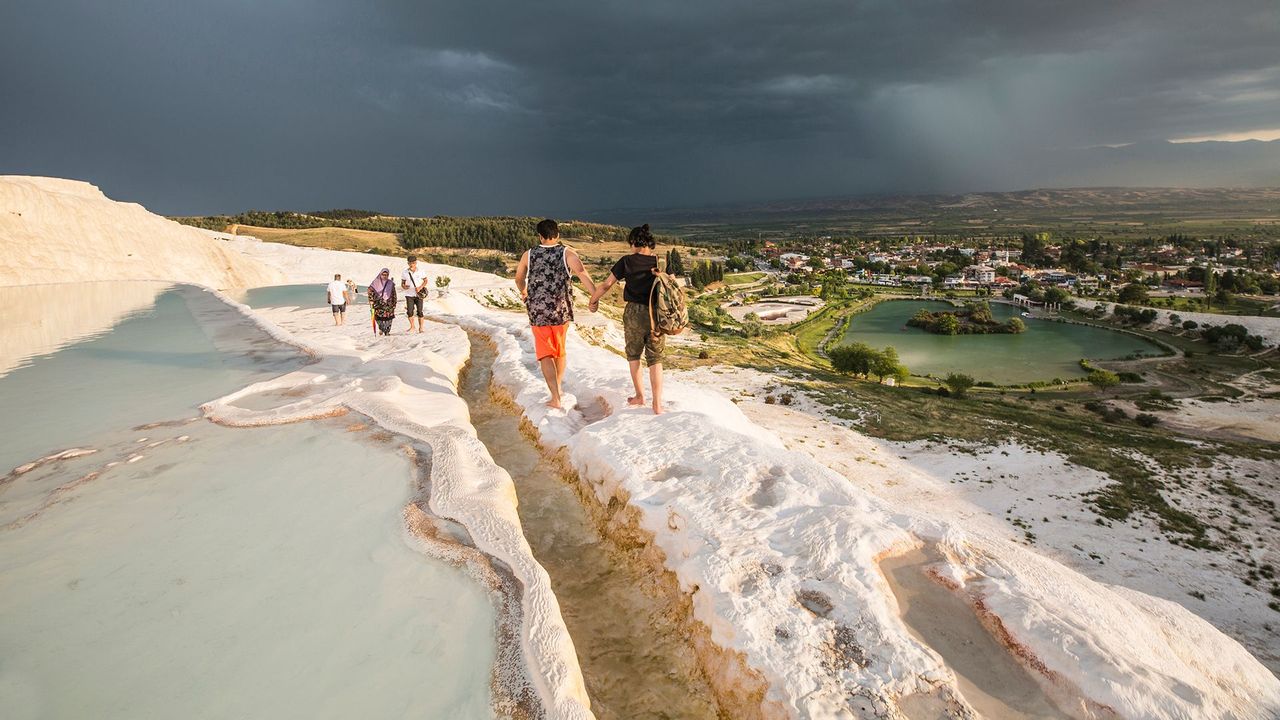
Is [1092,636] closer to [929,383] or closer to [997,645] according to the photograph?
[997,645]

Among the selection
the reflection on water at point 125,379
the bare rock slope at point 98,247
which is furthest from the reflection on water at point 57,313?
the bare rock slope at point 98,247

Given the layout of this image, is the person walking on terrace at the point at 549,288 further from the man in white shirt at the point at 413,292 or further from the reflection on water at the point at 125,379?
the man in white shirt at the point at 413,292

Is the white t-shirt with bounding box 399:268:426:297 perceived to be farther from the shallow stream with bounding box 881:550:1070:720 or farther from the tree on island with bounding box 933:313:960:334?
the tree on island with bounding box 933:313:960:334

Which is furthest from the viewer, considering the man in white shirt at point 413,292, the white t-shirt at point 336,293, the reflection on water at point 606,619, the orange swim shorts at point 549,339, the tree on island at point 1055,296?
the tree on island at point 1055,296

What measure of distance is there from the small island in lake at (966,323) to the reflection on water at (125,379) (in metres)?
95.5

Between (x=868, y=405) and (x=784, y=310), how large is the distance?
257 feet

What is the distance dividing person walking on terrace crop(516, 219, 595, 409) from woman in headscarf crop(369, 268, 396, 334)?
828 cm

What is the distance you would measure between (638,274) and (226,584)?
196 inches

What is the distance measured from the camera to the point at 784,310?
95.6m

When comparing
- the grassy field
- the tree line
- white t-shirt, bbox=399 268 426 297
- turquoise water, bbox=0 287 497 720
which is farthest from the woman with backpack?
the tree line

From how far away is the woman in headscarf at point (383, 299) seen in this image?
14555 mm

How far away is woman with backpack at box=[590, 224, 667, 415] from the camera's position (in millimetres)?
6980

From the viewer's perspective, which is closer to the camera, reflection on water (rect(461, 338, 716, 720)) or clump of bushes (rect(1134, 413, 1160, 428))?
reflection on water (rect(461, 338, 716, 720))

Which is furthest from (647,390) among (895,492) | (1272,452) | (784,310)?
(784,310)
